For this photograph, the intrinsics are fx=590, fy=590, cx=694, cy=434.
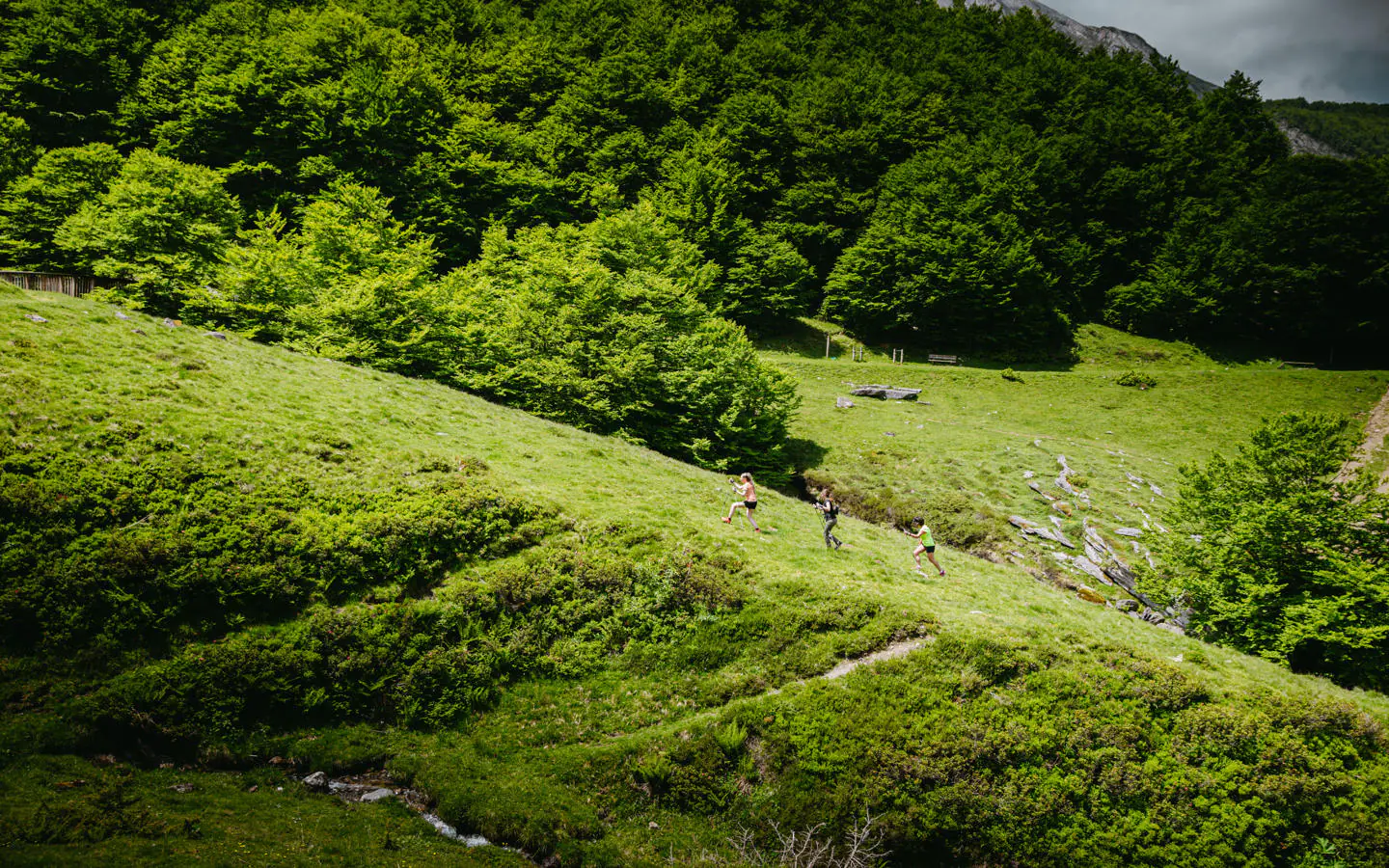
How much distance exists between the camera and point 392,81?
61438 millimetres

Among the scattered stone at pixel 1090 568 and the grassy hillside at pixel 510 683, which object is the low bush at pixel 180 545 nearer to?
the grassy hillside at pixel 510 683

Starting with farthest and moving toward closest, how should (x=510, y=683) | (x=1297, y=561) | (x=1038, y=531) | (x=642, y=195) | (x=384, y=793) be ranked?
(x=642, y=195), (x=1038, y=531), (x=1297, y=561), (x=510, y=683), (x=384, y=793)

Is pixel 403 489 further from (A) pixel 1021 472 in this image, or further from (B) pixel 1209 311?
(B) pixel 1209 311

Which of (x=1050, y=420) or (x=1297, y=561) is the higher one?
(x=1050, y=420)

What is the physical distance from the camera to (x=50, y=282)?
3206cm

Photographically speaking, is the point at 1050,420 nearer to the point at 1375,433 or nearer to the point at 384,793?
the point at 1375,433

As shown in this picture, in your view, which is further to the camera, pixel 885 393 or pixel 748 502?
pixel 885 393

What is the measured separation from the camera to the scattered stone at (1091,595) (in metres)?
28.0

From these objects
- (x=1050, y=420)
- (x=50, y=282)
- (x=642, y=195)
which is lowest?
(x=1050, y=420)

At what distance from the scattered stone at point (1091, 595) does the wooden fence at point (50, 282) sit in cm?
5262

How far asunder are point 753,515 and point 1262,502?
2252 cm

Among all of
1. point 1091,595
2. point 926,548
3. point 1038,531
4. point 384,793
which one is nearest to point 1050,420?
point 1038,531

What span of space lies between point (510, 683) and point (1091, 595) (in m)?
26.9

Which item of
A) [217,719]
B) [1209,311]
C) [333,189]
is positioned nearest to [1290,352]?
[1209,311]
